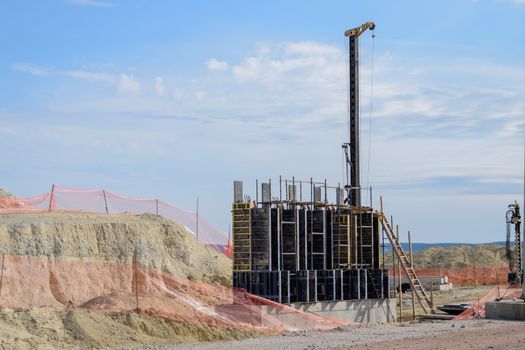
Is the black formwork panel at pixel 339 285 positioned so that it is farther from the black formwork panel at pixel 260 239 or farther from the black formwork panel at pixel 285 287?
the black formwork panel at pixel 260 239

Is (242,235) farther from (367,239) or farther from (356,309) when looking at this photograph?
(367,239)

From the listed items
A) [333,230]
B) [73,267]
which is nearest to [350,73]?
[333,230]

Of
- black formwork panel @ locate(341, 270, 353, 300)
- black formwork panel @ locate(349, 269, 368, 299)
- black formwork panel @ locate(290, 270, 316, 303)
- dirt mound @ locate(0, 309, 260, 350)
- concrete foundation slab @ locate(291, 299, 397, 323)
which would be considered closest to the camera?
dirt mound @ locate(0, 309, 260, 350)

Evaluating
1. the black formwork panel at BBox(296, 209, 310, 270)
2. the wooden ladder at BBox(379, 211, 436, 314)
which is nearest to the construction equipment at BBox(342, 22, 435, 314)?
the wooden ladder at BBox(379, 211, 436, 314)

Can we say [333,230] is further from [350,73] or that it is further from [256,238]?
[350,73]

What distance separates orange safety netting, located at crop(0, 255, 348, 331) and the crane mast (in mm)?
6265

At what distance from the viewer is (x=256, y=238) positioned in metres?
30.6

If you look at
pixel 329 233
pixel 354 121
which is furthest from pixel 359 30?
pixel 329 233

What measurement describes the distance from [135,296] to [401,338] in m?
8.80

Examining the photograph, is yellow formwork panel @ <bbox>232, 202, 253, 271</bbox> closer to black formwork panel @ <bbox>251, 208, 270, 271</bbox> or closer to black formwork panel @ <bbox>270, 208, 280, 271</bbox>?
black formwork panel @ <bbox>251, 208, 270, 271</bbox>

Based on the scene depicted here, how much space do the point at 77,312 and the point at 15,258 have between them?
12500mm

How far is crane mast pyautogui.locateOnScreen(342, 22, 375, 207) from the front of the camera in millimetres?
34969

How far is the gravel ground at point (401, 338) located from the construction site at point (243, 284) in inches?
2.3

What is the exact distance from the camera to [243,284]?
30500 mm
